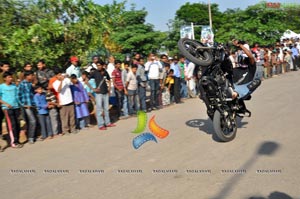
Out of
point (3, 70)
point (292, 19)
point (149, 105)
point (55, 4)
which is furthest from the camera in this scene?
point (292, 19)

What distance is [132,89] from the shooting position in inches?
400

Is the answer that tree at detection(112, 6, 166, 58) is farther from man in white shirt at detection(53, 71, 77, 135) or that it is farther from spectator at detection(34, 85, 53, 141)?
spectator at detection(34, 85, 53, 141)

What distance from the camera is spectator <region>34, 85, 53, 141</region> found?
7762 millimetres

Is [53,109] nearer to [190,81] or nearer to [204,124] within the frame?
[204,124]

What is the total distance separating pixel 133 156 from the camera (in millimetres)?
6035

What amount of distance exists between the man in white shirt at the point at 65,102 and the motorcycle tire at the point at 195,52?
3.07 meters

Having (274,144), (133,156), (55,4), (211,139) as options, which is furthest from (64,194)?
(55,4)

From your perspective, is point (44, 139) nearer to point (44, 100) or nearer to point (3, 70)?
point (44, 100)

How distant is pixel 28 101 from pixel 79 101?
1381mm

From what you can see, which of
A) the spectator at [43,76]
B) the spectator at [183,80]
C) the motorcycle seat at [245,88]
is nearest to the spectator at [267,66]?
the spectator at [183,80]

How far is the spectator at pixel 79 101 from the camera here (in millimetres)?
8562

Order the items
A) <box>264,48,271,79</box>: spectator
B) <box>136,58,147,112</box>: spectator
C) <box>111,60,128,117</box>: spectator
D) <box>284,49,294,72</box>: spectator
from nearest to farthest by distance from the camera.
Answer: <box>111,60,128,117</box>: spectator < <box>136,58,147,112</box>: spectator < <box>264,48,271,79</box>: spectator < <box>284,49,294,72</box>: spectator

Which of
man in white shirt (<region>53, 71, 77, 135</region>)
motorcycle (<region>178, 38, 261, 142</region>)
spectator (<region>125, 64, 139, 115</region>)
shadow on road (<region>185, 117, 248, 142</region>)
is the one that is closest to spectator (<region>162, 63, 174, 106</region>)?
spectator (<region>125, 64, 139, 115</region>)

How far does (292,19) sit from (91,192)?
52.0 metres
